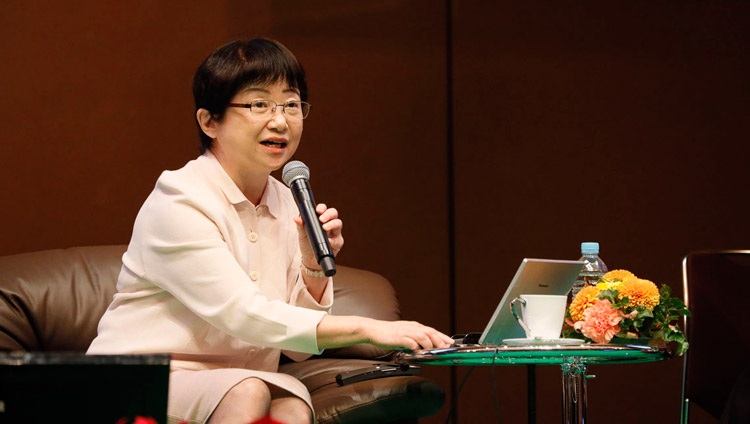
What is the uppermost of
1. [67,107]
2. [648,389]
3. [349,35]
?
[349,35]

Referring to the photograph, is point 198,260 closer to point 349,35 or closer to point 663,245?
point 349,35

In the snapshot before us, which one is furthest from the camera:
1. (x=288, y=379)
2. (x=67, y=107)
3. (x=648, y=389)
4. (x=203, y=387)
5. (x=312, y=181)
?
(x=648, y=389)

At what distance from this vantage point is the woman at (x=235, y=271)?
1975 mm

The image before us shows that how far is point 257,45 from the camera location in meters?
2.29

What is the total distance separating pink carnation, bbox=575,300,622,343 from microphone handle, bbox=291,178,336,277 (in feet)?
1.86

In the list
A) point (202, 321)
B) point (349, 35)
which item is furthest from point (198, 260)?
point (349, 35)

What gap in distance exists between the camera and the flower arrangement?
2.06 meters

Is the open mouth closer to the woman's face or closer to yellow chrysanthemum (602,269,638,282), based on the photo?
the woman's face

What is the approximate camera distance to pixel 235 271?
2016 millimetres

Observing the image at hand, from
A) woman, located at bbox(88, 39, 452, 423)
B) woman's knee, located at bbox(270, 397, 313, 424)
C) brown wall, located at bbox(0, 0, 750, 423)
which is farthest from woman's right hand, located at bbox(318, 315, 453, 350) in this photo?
brown wall, located at bbox(0, 0, 750, 423)

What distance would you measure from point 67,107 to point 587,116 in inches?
75.8

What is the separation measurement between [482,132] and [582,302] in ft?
5.68

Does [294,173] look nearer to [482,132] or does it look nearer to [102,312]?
[102,312]

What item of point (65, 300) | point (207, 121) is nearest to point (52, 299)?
point (65, 300)
